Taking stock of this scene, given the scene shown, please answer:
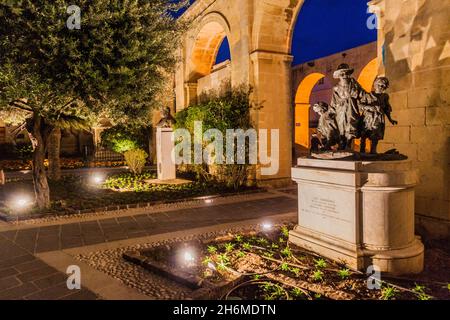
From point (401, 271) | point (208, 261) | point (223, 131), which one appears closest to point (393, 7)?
point (401, 271)

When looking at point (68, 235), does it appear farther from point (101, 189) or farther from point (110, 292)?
point (101, 189)

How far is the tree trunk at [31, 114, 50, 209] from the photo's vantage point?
22.0 feet

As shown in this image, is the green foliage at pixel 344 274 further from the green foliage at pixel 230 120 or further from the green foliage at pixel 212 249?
the green foliage at pixel 230 120

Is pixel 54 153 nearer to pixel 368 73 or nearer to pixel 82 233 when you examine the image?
pixel 82 233

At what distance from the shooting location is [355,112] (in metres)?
4.23

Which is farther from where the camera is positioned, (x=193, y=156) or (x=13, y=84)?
(x=193, y=156)

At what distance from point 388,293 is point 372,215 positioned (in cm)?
92

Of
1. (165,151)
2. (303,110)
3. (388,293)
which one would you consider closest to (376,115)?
(388,293)

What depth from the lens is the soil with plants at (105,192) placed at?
7.26 m

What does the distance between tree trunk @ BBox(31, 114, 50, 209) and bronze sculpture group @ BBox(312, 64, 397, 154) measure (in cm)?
574

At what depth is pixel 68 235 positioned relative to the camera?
17.0 feet

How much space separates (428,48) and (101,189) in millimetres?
8616

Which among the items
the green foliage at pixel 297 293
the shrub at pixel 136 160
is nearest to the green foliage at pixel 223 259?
the green foliage at pixel 297 293

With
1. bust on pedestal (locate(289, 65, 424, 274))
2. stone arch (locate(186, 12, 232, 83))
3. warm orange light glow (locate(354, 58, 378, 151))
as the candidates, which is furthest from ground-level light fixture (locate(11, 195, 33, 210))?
warm orange light glow (locate(354, 58, 378, 151))
